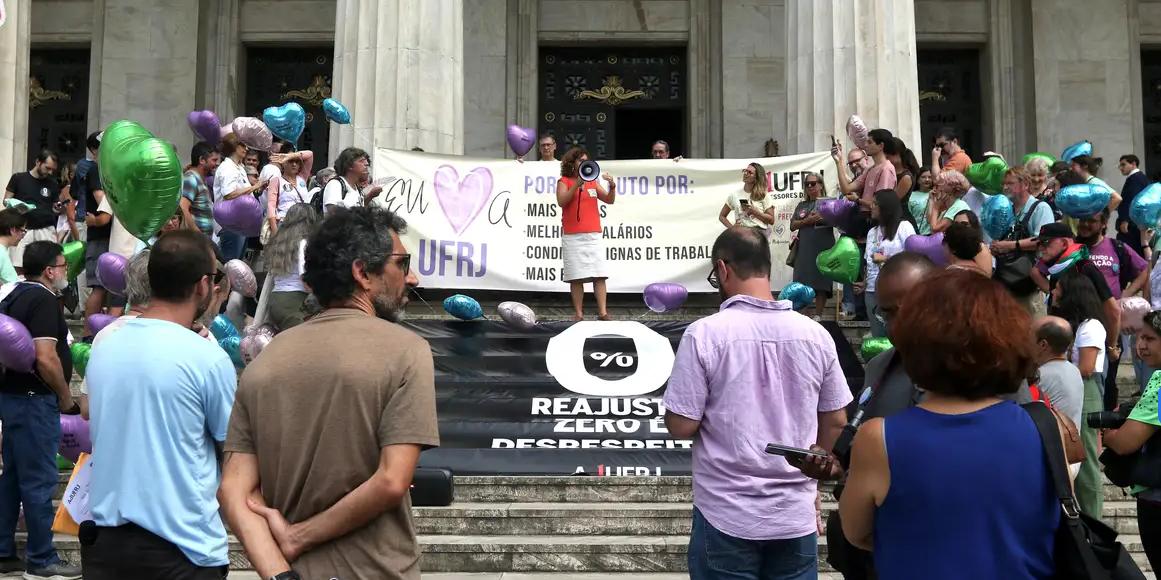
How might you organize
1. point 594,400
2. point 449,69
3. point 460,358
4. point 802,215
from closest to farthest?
point 594,400
point 460,358
point 802,215
point 449,69

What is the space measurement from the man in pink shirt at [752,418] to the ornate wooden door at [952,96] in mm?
15838

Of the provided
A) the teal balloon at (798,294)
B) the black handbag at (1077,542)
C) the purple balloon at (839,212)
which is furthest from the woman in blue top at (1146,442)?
the purple balloon at (839,212)

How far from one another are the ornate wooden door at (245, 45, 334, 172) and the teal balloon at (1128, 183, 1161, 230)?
1202 cm

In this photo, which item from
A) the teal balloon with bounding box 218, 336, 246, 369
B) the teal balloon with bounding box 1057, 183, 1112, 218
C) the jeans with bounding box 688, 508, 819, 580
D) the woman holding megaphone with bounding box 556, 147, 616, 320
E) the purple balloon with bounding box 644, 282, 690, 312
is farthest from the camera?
the purple balloon with bounding box 644, 282, 690, 312

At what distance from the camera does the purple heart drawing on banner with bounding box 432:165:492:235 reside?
43.1 feet

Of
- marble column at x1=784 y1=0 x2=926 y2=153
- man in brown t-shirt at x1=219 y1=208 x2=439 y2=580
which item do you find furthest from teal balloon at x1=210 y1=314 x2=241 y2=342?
marble column at x1=784 y1=0 x2=926 y2=153

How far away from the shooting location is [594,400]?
9.86m

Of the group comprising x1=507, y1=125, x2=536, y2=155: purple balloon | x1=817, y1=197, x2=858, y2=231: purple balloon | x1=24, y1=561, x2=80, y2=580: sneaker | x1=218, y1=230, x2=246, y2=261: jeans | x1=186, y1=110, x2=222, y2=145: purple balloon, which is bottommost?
x1=24, y1=561, x2=80, y2=580: sneaker

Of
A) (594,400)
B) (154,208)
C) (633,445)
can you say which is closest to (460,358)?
(594,400)

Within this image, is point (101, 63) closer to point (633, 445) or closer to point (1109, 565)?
point (633, 445)

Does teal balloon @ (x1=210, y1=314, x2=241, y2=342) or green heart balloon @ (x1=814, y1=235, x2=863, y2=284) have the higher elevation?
green heart balloon @ (x1=814, y1=235, x2=863, y2=284)

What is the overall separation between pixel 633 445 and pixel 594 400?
32.6 inches

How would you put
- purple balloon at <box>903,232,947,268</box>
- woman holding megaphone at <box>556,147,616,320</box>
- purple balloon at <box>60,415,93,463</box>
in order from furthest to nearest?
woman holding megaphone at <box>556,147,616,320</box>
purple balloon at <box>903,232,947,268</box>
purple balloon at <box>60,415,93,463</box>

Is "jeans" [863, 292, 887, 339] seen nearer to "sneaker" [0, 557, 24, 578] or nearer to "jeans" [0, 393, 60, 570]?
"jeans" [0, 393, 60, 570]
